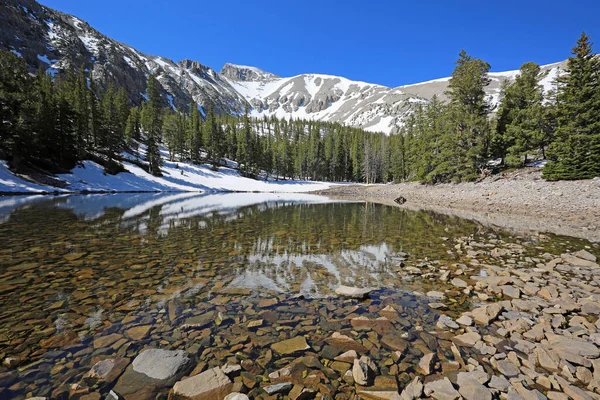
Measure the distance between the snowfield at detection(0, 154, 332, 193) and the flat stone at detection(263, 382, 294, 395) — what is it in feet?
146

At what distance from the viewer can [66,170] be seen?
43906 millimetres

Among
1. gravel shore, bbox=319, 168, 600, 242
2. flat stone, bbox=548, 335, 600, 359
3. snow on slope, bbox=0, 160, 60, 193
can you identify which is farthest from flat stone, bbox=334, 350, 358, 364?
snow on slope, bbox=0, 160, 60, 193

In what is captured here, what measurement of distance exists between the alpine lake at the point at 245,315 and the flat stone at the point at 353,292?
0.35 feet

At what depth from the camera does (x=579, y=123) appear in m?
27.2

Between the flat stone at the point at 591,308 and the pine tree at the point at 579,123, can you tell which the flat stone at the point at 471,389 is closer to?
the flat stone at the point at 591,308

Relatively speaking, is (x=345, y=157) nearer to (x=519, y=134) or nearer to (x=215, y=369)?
(x=519, y=134)

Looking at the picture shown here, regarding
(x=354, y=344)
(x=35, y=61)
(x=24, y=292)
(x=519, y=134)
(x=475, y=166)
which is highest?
(x=35, y=61)

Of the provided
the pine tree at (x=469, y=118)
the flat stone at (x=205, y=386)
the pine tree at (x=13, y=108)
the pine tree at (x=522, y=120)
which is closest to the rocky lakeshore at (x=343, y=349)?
the flat stone at (x=205, y=386)

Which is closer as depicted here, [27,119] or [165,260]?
[165,260]

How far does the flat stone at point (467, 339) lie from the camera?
473 centimetres

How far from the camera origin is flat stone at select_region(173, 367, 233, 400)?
3.53m

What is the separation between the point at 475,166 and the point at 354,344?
41.4 m

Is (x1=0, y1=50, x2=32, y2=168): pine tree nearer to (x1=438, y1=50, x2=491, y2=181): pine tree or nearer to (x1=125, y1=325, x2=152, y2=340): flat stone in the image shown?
(x1=125, y1=325, x2=152, y2=340): flat stone

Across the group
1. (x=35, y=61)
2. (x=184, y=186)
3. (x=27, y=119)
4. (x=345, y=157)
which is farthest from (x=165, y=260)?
(x=35, y=61)
